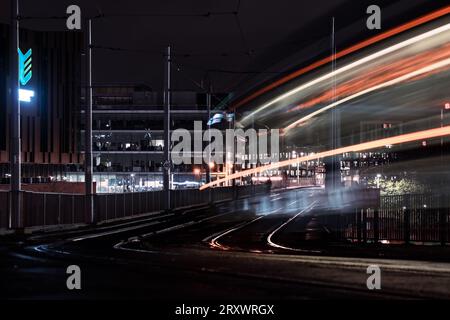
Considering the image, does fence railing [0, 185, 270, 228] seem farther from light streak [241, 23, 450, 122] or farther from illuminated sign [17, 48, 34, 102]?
light streak [241, 23, 450, 122]

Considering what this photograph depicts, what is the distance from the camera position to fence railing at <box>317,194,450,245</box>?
19.8 meters

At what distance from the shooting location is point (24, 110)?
69750mm

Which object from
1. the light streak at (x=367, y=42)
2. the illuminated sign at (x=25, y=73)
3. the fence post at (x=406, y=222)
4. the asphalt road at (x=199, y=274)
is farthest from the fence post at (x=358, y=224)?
the illuminated sign at (x=25, y=73)

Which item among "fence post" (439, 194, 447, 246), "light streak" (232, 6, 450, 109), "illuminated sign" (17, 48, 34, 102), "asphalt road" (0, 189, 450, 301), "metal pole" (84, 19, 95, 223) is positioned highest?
"illuminated sign" (17, 48, 34, 102)

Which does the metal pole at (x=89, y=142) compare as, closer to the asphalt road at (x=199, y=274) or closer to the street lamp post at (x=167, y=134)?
the asphalt road at (x=199, y=274)

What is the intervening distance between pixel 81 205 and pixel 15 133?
8093 mm

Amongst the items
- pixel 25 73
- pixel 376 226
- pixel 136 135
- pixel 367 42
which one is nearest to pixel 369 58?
pixel 367 42

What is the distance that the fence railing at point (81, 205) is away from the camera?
2780cm

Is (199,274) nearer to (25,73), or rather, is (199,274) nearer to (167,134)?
(25,73)

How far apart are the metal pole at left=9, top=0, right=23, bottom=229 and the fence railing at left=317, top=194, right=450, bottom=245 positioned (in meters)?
11.6

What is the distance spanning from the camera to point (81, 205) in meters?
32.9

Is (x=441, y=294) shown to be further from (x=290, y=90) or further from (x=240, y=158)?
(x=240, y=158)

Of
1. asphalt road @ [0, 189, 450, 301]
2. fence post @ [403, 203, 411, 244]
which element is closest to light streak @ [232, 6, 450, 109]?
fence post @ [403, 203, 411, 244]
